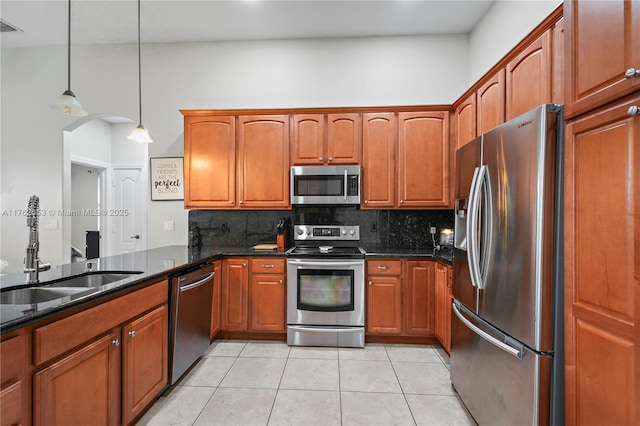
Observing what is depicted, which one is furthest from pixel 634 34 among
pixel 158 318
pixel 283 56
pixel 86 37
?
pixel 86 37

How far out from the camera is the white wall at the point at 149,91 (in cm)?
347

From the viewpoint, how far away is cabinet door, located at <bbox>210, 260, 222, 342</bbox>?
288 cm

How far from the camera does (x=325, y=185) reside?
3.14 metres

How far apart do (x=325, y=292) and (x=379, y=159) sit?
4.84 ft

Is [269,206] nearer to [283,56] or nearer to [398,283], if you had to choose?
[398,283]

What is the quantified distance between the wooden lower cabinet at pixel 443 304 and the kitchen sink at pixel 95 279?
236 cm

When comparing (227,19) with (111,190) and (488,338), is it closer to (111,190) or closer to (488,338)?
(488,338)

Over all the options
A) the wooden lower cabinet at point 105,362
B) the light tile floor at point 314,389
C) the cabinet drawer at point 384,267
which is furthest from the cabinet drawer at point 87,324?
the cabinet drawer at point 384,267

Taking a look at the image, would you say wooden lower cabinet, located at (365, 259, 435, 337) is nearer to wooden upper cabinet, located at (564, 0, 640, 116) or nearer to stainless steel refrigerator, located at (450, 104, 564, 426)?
stainless steel refrigerator, located at (450, 104, 564, 426)

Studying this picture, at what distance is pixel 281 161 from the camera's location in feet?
10.4

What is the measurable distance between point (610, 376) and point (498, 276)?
558mm

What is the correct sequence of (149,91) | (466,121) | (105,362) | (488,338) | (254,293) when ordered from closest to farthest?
(105,362), (488,338), (466,121), (254,293), (149,91)

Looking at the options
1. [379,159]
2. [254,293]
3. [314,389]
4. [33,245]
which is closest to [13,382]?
[33,245]

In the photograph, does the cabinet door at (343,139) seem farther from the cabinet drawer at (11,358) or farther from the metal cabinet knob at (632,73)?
the cabinet drawer at (11,358)
